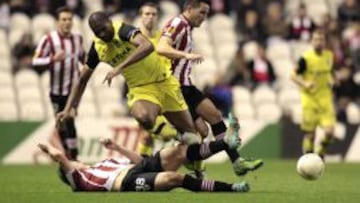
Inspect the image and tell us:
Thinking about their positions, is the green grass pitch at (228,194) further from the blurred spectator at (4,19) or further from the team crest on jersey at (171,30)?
the blurred spectator at (4,19)

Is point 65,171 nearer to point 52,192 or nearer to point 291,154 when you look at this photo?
point 52,192

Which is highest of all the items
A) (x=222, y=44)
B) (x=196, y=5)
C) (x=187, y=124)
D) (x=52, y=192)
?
(x=222, y=44)

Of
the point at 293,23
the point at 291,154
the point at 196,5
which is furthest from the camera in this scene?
the point at 293,23

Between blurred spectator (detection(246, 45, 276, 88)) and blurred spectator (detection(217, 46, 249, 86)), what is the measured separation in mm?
132

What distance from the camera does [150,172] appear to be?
12250mm

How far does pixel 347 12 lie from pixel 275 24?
1.90 meters

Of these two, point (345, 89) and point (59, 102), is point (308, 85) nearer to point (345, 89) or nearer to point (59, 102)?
point (59, 102)

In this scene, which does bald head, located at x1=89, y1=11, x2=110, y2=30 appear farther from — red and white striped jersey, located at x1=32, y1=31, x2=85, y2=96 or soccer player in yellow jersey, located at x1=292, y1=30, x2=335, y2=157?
soccer player in yellow jersey, located at x1=292, y1=30, x2=335, y2=157

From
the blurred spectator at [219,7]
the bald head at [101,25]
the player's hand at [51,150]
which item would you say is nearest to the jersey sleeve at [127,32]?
the bald head at [101,25]

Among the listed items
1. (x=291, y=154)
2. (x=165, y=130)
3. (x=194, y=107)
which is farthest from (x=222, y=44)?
(x=194, y=107)

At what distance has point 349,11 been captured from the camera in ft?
89.8

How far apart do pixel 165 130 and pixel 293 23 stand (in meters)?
8.65

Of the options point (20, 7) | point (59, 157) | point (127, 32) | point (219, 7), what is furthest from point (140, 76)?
point (219, 7)

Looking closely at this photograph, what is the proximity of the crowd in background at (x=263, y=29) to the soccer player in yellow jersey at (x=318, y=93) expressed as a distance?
12.8 ft
